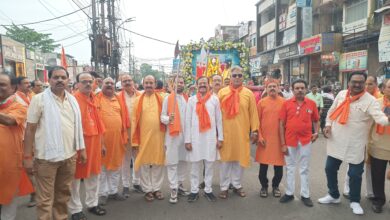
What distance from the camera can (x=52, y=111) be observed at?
3.38m

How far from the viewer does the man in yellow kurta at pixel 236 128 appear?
472 centimetres

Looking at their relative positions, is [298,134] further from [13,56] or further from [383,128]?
[13,56]

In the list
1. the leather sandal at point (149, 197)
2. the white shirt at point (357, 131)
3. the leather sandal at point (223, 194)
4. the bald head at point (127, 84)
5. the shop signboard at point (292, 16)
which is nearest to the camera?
the white shirt at point (357, 131)

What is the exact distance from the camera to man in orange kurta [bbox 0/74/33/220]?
336 centimetres

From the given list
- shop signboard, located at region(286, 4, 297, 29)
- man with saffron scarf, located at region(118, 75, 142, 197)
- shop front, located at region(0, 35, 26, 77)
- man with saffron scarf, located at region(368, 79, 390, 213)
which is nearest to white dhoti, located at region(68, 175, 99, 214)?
man with saffron scarf, located at region(118, 75, 142, 197)

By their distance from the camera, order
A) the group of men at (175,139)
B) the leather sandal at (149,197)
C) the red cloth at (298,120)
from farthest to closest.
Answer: the leather sandal at (149,197) → the red cloth at (298,120) → the group of men at (175,139)

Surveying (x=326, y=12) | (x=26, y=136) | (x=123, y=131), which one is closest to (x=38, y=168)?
(x=26, y=136)

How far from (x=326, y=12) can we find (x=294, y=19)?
2757 millimetres

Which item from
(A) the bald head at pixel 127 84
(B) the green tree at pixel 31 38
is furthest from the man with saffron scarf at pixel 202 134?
(B) the green tree at pixel 31 38

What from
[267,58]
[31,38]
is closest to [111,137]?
[267,58]

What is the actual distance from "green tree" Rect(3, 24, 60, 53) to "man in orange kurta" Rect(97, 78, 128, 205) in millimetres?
43038

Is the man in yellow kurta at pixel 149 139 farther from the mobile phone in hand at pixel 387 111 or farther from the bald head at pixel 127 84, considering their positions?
the mobile phone in hand at pixel 387 111

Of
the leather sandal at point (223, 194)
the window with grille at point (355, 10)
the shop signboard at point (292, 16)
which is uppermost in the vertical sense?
the shop signboard at point (292, 16)

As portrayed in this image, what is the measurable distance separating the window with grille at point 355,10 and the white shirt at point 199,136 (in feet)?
52.0
